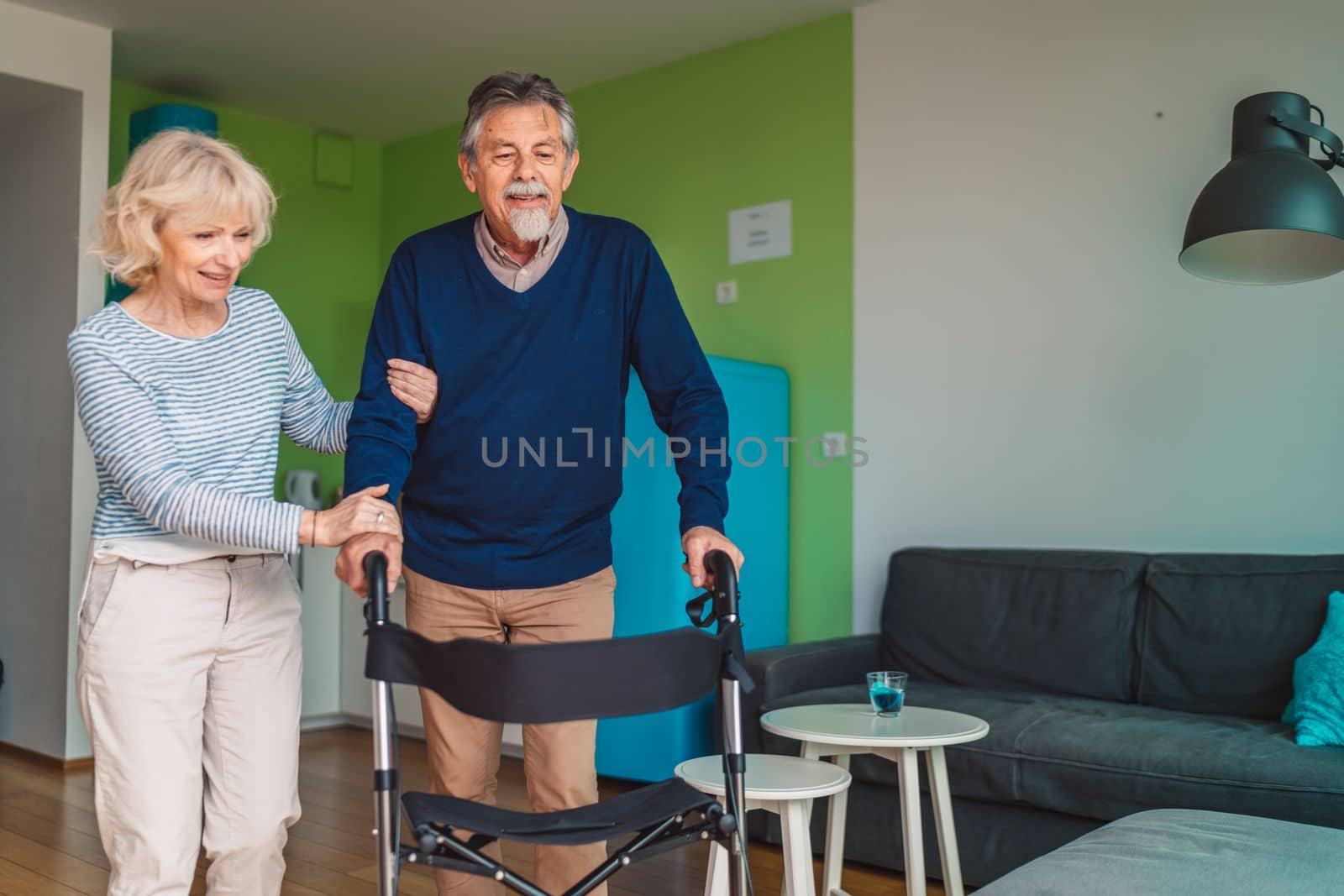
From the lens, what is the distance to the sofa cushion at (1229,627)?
2873mm

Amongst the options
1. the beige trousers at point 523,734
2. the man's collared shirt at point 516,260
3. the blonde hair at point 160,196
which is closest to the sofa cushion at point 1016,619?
the beige trousers at point 523,734

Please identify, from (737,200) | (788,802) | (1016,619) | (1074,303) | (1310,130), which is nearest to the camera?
(788,802)

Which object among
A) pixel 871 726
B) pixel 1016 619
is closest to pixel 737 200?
pixel 1016 619

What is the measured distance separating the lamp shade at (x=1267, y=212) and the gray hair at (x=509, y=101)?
147 centimetres

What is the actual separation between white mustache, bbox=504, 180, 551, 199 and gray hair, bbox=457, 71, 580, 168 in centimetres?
10

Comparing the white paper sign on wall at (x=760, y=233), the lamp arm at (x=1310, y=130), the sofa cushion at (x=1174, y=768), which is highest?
the white paper sign on wall at (x=760, y=233)

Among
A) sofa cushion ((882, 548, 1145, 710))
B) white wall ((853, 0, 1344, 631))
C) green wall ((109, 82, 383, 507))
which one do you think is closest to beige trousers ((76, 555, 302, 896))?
sofa cushion ((882, 548, 1145, 710))

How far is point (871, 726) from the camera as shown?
7.79ft

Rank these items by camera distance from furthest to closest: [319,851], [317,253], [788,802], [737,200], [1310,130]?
[317,253]
[737,200]
[319,851]
[1310,130]
[788,802]

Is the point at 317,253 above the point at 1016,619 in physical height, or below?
above

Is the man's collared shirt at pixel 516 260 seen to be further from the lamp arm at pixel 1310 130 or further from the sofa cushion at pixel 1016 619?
the sofa cushion at pixel 1016 619

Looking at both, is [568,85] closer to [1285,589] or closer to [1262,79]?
[1262,79]

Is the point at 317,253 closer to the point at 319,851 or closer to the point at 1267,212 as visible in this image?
the point at 319,851

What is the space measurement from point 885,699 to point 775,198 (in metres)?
2.36
